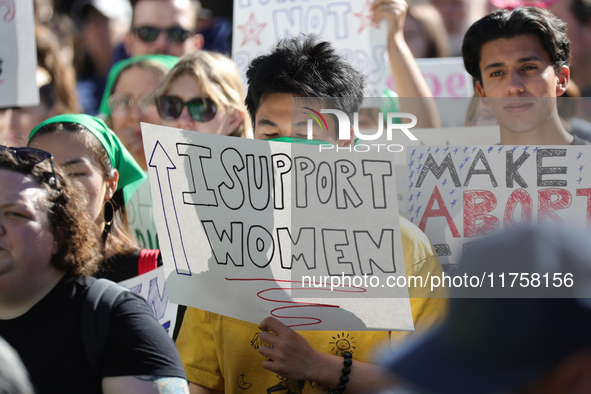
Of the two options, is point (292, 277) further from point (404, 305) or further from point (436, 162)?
point (436, 162)

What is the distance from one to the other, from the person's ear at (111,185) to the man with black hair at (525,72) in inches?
56.3

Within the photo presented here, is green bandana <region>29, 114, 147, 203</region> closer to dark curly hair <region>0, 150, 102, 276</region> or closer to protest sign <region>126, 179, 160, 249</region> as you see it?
protest sign <region>126, 179, 160, 249</region>

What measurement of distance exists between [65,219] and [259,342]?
0.65 metres

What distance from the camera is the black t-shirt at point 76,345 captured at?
1.48 m

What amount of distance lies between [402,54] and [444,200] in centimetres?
134

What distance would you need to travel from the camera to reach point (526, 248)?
71cm

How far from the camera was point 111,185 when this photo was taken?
7.95 feet

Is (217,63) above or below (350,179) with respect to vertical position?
above

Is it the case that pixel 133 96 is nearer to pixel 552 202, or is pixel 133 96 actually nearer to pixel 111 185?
pixel 111 185

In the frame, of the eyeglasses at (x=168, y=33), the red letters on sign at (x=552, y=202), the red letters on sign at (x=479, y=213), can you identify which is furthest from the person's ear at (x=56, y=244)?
the eyeglasses at (x=168, y=33)

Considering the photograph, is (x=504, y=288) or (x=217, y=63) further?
(x=217, y=63)

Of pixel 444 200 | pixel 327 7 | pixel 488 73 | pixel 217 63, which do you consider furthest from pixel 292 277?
pixel 327 7

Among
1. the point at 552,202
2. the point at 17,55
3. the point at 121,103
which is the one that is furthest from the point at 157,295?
the point at 121,103

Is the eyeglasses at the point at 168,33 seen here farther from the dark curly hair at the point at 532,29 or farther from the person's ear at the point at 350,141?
the person's ear at the point at 350,141
